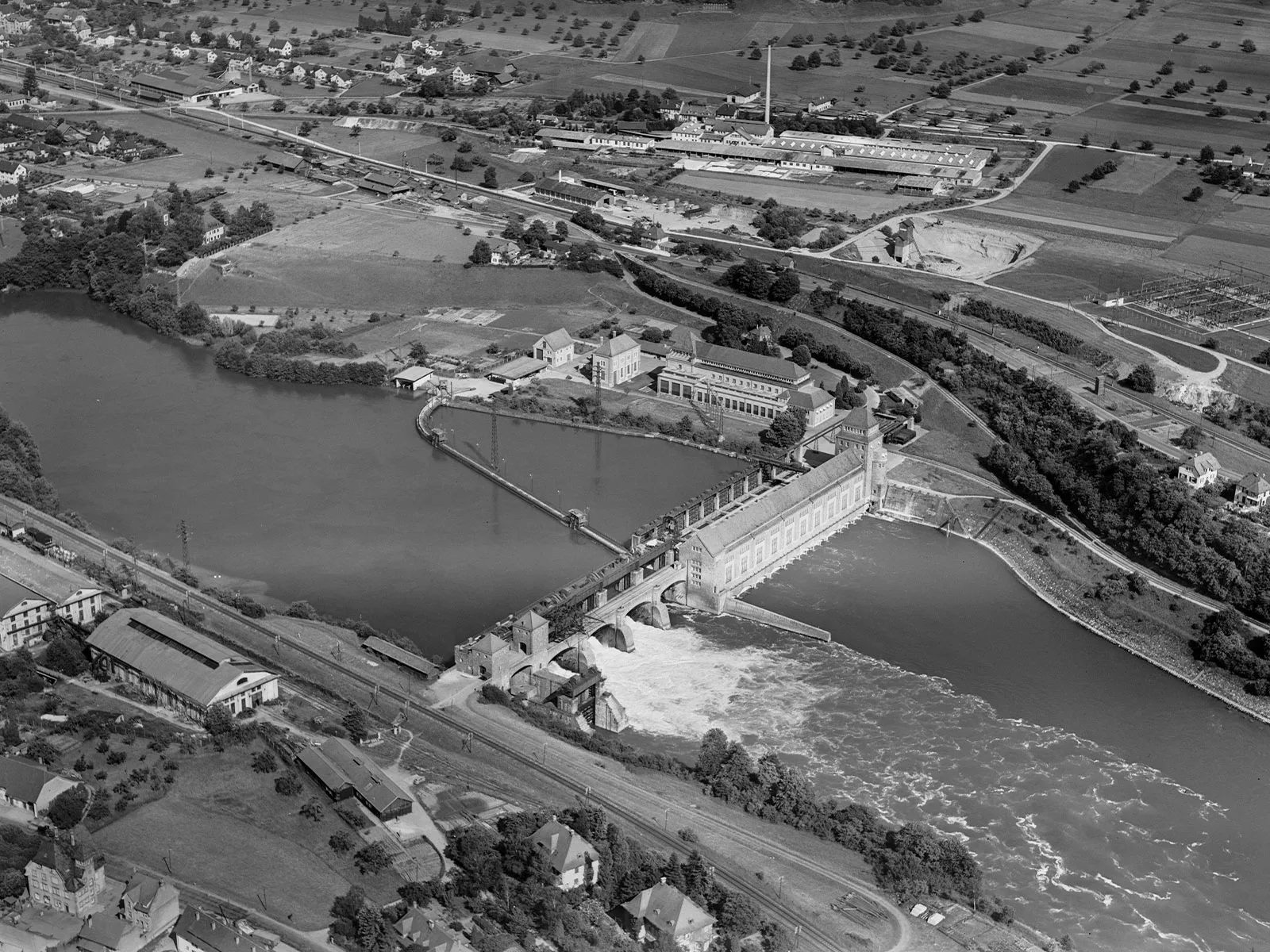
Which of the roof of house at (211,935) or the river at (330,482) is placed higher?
the roof of house at (211,935)

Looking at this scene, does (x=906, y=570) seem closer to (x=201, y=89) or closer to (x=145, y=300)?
(x=145, y=300)

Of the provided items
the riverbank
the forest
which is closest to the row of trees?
the riverbank

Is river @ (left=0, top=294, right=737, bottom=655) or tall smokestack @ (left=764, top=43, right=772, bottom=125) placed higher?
tall smokestack @ (left=764, top=43, right=772, bottom=125)

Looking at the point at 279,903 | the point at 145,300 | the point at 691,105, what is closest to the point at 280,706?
the point at 279,903

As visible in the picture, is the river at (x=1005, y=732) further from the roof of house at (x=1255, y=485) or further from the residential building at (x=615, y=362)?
the residential building at (x=615, y=362)

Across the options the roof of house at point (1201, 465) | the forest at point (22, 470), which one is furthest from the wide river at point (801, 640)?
the roof of house at point (1201, 465)

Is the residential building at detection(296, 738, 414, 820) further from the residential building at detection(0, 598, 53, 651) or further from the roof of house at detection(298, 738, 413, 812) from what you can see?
the residential building at detection(0, 598, 53, 651)
